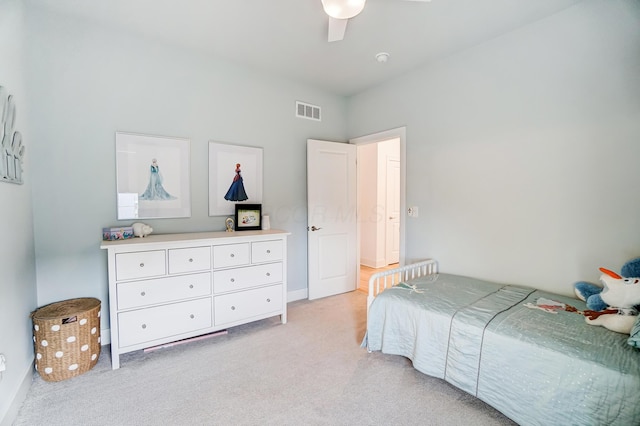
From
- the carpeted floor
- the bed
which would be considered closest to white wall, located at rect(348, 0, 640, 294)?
the bed

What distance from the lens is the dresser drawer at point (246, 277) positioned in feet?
8.33

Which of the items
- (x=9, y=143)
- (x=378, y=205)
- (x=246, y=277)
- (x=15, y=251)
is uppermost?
(x=9, y=143)

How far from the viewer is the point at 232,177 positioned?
3119mm

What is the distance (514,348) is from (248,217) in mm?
2513

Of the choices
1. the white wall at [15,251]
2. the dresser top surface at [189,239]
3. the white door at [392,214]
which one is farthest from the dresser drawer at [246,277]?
the white door at [392,214]

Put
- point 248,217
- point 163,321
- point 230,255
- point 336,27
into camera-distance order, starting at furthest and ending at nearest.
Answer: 1. point 248,217
2. point 230,255
3. point 163,321
4. point 336,27

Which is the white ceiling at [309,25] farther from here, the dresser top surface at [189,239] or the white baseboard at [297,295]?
the white baseboard at [297,295]

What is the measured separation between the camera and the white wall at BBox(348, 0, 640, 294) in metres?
1.99

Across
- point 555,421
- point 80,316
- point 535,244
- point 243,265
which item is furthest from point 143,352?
point 535,244

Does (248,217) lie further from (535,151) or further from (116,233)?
(535,151)

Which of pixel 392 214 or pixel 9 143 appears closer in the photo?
pixel 9 143

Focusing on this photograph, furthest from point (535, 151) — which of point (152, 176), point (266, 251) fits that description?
point (152, 176)

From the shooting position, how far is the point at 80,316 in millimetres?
2023

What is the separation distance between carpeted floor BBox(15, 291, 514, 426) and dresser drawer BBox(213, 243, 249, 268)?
0.70 metres
